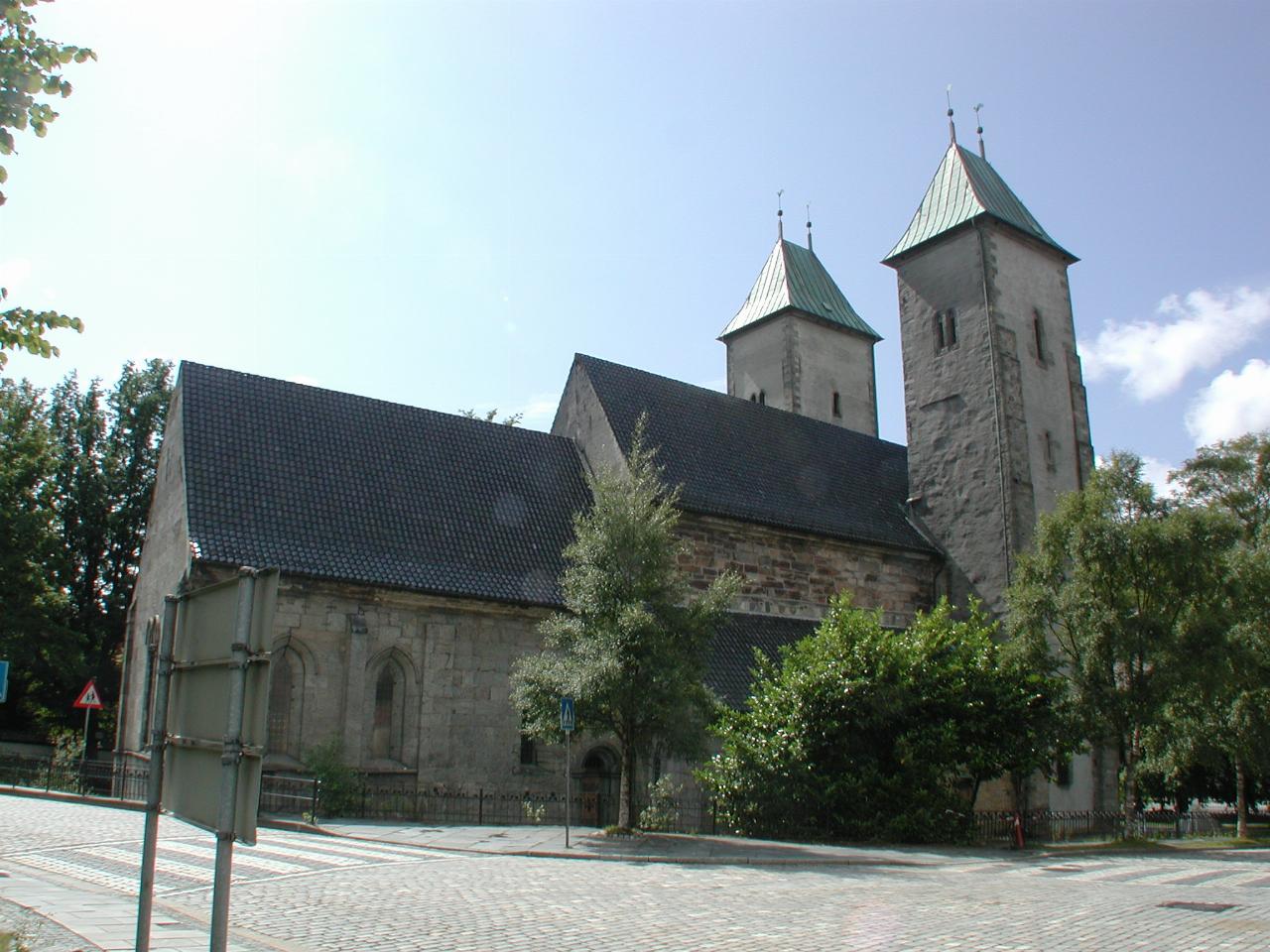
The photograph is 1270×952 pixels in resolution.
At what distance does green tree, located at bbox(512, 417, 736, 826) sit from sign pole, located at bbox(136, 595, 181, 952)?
12.3 meters

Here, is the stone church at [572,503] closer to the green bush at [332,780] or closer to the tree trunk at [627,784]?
the green bush at [332,780]

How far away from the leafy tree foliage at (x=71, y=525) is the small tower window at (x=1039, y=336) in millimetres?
32359

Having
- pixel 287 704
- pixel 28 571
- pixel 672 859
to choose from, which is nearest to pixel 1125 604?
pixel 672 859

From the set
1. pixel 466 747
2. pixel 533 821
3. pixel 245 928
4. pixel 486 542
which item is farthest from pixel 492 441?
pixel 245 928

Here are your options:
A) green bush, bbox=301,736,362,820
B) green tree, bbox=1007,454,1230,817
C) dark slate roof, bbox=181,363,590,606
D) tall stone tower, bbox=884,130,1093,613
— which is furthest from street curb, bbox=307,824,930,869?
tall stone tower, bbox=884,130,1093,613

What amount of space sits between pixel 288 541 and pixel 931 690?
12606mm

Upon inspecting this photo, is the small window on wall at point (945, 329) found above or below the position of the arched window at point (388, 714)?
above

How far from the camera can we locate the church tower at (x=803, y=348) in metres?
39.3

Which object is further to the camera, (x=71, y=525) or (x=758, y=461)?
(x=71, y=525)

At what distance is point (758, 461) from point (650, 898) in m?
20.2

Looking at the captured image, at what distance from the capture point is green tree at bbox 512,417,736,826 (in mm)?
17547

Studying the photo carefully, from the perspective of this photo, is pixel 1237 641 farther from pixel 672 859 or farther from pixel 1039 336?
pixel 672 859

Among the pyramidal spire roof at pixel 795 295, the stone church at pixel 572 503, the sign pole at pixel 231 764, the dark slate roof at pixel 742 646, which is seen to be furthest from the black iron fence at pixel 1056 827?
the pyramidal spire roof at pixel 795 295

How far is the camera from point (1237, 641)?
22672 mm
